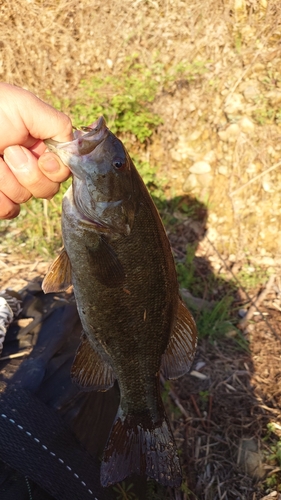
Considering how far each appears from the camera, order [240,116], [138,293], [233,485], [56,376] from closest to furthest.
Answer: [138,293] → [56,376] → [233,485] → [240,116]

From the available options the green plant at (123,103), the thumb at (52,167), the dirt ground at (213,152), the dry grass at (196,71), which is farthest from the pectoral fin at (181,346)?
the green plant at (123,103)

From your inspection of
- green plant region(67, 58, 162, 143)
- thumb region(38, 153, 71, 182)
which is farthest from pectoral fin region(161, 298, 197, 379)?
green plant region(67, 58, 162, 143)

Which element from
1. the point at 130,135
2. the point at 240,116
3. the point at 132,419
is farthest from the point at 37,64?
the point at 132,419

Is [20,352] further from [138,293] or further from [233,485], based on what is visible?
[233,485]

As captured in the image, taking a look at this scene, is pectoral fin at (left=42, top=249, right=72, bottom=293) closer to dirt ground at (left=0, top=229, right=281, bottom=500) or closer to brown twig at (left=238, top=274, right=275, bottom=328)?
dirt ground at (left=0, top=229, right=281, bottom=500)

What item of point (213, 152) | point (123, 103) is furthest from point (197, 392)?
point (123, 103)

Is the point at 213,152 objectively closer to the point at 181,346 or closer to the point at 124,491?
the point at 181,346
